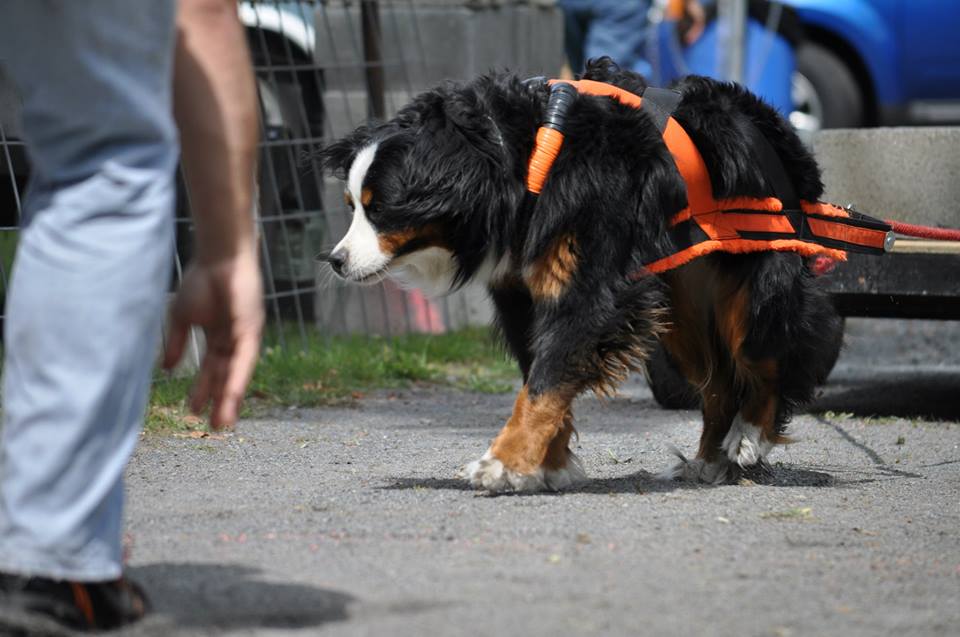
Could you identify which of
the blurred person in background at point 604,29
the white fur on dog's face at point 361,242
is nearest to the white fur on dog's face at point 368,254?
the white fur on dog's face at point 361,242

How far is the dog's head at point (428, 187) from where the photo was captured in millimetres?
3580

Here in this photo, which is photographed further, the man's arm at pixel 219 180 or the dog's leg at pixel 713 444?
the dog's leg at pixel 713 444

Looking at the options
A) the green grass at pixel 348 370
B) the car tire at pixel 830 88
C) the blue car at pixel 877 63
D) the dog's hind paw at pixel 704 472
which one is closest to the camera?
the dog's hind paw at pixel 704 472

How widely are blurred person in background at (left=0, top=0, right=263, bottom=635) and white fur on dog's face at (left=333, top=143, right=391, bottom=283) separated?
1.43 meters

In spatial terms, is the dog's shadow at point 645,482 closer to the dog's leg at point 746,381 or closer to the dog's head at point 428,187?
the dog's leg at point 746,381

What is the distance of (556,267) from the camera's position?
356 centimetres

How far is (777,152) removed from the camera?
3.95 meters

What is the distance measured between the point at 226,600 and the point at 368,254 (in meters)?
1.41

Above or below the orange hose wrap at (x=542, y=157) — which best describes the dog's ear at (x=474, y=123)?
above

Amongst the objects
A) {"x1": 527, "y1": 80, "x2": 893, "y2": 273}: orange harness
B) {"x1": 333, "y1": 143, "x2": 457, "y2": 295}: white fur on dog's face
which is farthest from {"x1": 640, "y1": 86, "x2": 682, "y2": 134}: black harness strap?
{"x1": 333, "y1": 143, "x2": 457, "y2": 295}: white fur on dog's face

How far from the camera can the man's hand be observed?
2.23m

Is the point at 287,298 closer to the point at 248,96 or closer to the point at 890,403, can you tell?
the point at 890,403

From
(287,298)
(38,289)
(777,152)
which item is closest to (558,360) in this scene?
(777,152)

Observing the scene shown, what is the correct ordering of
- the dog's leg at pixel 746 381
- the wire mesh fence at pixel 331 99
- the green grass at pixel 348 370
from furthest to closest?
the wire mesh fence at pixel 331 99, the green grass at pixel 348 370, the dog's leg at pixel 746 381
